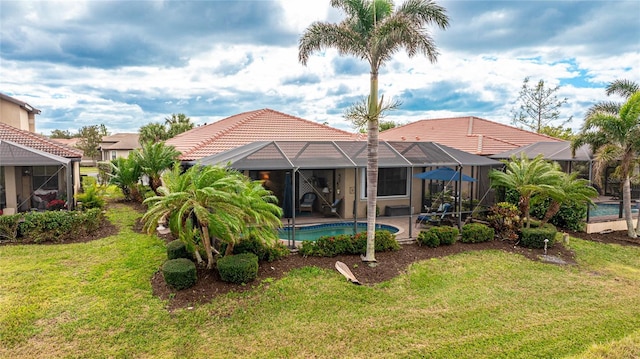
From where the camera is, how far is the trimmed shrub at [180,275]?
8.20 metres

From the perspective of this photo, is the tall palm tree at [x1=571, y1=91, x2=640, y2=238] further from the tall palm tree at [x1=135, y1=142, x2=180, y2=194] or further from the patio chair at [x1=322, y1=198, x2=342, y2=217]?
the tall palm tree at [x1=135, y1=142, x2=180, y2=194]

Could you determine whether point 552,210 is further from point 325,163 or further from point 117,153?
point 117,153

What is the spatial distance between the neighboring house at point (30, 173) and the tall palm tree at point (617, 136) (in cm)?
1985

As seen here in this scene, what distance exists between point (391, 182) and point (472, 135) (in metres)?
8.83

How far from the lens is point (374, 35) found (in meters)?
9.41

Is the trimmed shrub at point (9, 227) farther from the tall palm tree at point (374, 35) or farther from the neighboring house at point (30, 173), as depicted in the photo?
the tall palm tree at point (374, 35)

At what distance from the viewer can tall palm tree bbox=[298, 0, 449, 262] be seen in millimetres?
9320

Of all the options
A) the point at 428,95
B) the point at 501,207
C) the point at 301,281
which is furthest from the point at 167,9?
the point at 428,95

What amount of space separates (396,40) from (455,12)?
86.1 inches

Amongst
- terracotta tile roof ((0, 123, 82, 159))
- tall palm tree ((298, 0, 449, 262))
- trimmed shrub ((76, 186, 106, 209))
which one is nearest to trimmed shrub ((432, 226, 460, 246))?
tall palm tree ((298, 0, 449, 262))

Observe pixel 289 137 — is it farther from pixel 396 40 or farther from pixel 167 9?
pixel 396 40

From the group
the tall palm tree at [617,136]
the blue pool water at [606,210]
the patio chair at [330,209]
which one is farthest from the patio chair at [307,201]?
the blue pool water at [606,210]

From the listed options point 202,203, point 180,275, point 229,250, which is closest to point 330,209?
point 229,250

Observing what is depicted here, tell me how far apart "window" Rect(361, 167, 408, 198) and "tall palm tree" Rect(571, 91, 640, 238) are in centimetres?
723
